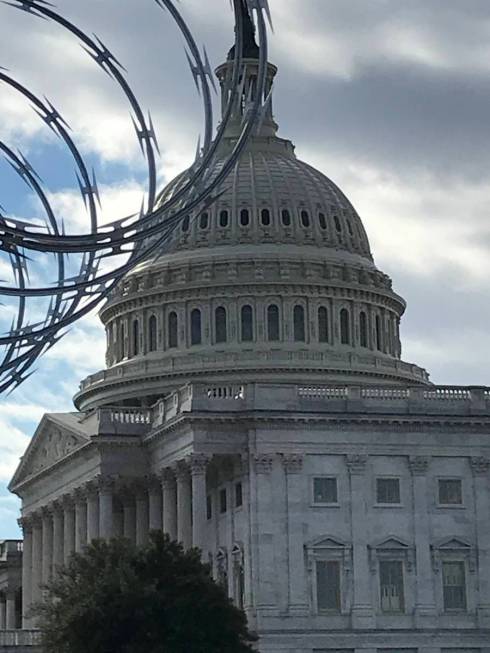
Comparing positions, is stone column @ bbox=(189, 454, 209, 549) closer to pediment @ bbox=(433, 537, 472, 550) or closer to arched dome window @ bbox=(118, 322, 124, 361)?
pediment @ bbox=(433, 537, 472, 550)

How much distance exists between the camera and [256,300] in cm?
18225

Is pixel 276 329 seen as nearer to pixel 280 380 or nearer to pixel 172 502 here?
pixel 280 380

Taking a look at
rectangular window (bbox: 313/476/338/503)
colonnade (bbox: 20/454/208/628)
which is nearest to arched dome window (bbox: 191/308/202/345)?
colonnade (bbox: 20/454/208/628)

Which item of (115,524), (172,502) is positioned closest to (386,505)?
(172,502)

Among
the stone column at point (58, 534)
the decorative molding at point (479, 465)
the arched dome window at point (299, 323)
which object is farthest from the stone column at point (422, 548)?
the arched dome window at point (299, 323)

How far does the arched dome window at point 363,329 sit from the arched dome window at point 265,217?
36.0 feet

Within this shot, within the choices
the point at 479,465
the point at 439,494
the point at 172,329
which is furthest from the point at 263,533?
the point at 172,329

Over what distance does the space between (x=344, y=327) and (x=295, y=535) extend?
45735mm

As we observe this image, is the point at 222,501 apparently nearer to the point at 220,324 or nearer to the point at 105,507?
the point at 105,507

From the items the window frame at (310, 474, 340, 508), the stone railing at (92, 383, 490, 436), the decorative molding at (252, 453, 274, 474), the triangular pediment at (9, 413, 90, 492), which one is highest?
the triangular pediment at (9, 413, 90, 492)

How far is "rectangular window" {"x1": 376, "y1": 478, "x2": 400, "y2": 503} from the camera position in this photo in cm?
14338

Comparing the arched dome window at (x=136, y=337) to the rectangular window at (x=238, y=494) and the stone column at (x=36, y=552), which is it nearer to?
the stone column at (x=36, y=552)

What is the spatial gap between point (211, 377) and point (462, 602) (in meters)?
38.1

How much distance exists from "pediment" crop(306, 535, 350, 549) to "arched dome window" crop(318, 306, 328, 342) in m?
42.0
